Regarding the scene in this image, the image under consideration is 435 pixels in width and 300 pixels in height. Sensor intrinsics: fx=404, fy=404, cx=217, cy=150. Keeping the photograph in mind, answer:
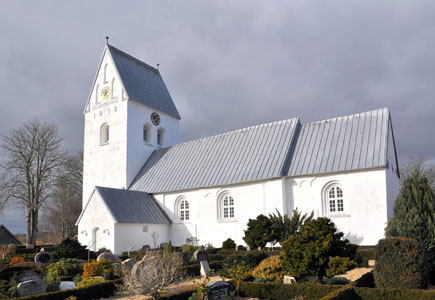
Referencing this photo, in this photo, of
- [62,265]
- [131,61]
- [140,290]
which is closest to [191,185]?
[62,265]

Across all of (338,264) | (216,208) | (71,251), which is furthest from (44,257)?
(338,264)

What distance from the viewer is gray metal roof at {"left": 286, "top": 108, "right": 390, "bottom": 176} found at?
18.7 metres

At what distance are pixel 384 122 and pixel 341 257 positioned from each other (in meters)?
11.5

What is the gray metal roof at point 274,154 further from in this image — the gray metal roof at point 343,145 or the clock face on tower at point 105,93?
the clock face on tower at point 105,93

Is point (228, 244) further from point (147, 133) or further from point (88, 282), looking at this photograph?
point (147, 133)

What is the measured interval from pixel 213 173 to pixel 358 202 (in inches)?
323

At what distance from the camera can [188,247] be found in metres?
20.5

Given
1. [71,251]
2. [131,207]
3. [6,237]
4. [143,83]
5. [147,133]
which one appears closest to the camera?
[71,251]

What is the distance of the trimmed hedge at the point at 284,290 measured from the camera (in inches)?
354

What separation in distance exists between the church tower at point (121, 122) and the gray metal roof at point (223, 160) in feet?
4.97

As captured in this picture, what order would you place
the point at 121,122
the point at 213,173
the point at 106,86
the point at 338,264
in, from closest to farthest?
the point at 338,264, the point at 213,173, the point at 121,122, the point at 106,86

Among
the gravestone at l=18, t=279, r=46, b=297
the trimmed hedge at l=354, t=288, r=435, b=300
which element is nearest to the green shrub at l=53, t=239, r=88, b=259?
the gravestone at l=18, t=279, r=46, b=297

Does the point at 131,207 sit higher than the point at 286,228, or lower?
higher

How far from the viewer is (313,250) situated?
396 inches
